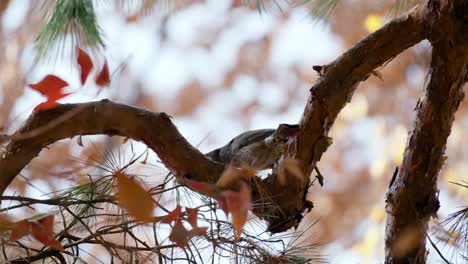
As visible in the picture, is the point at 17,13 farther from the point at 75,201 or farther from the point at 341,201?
the point at 75,201

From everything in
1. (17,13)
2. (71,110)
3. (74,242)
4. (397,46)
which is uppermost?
(17,13)

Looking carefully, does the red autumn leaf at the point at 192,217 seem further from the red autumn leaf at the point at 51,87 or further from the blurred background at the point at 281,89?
the blurred background at the point at 281,89

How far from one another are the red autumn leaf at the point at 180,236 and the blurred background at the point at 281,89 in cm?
127

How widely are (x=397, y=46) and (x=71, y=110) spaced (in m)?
0.42

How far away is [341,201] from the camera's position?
2027mm

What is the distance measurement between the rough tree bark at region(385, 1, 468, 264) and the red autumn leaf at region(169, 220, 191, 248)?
369 millimetres

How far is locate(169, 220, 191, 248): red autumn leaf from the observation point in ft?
2.02

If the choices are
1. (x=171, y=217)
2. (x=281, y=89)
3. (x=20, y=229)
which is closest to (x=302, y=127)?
(x=171, y=217)

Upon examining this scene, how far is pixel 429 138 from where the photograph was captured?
86 cm

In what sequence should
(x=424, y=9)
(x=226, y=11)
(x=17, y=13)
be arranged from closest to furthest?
(x=424, y=9), (x=17, y=13), (x=226, y=11)

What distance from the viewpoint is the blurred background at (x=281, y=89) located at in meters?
1.96

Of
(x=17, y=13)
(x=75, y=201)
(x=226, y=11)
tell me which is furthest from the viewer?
(x=226, y=11)

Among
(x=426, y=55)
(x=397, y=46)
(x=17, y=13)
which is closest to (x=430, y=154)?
(x=397, y=46)

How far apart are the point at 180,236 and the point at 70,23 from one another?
56cm
